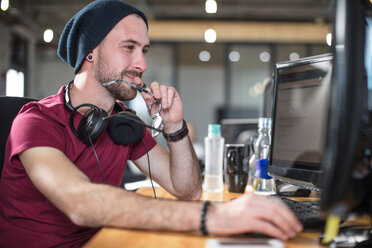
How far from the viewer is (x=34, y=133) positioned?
101cm

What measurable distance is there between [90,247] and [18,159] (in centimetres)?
48

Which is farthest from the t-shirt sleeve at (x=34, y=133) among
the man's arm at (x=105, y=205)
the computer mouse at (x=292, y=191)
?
the computer mouse at (x=292, y=191)

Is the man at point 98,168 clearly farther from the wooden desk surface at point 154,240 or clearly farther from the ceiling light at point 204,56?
the ceiling light at point 204,56

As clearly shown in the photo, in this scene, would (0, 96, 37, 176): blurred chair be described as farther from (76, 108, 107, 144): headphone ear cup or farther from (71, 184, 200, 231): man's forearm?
(71, 184, 200, 231): man's forearm

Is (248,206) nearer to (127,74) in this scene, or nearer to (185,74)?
(127,74)

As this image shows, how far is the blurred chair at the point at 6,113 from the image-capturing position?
124 cm

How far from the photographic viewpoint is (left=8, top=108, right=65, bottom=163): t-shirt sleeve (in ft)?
3.25

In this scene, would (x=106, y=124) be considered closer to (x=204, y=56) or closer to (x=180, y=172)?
(x=180, y=172)

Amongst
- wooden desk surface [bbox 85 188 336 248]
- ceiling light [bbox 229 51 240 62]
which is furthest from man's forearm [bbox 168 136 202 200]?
ceiling light [bbox 229 51 240 62]

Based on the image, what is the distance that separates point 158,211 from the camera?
77cm

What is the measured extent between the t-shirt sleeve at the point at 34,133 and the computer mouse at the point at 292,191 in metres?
0.77

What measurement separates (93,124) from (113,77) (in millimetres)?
296

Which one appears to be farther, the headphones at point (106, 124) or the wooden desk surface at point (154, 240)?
the headphones at point (106, 124)

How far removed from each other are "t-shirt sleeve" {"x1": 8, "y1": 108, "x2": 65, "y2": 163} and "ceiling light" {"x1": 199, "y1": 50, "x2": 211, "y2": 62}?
6717mm
